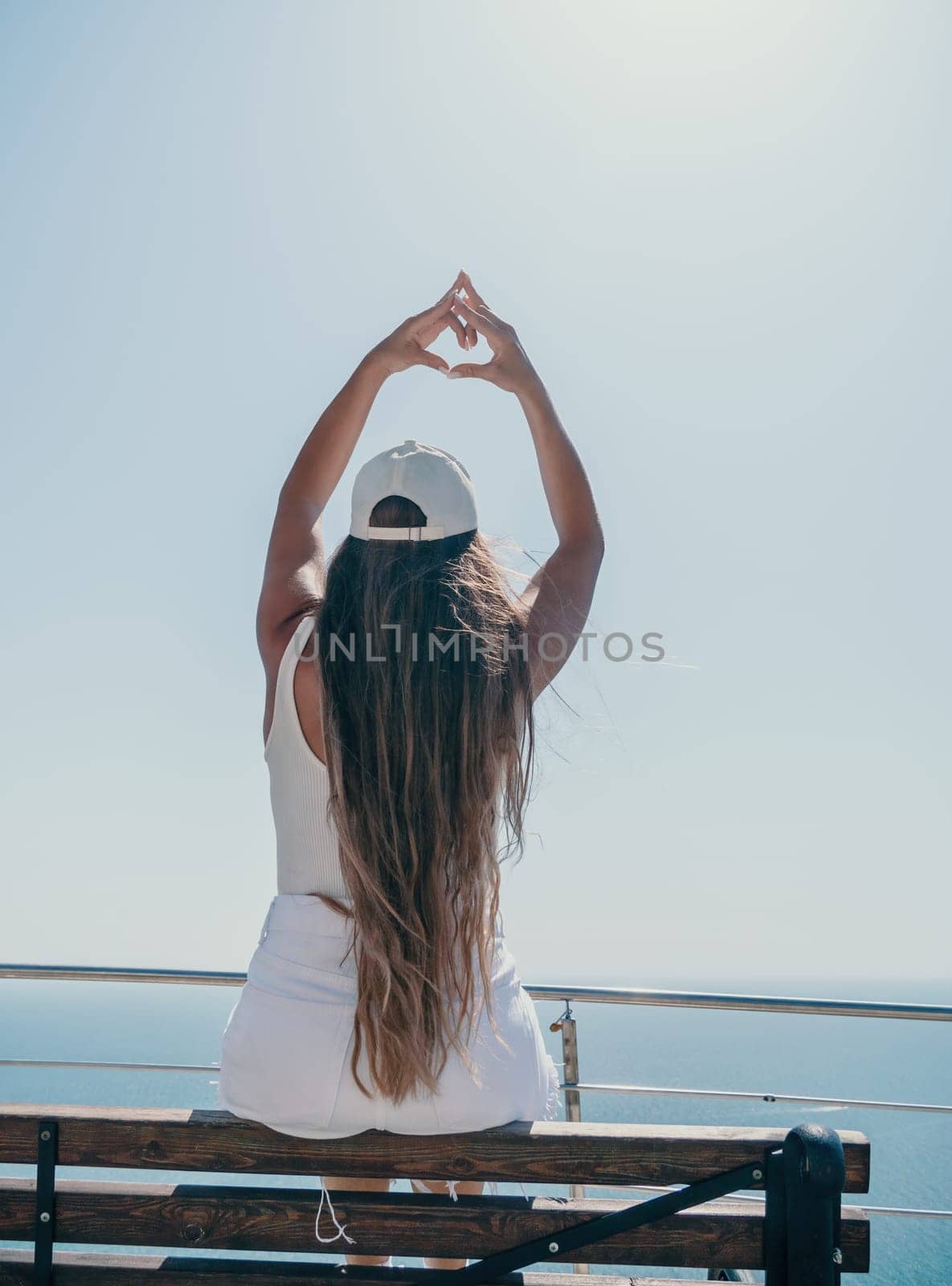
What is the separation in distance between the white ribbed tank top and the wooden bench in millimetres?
312

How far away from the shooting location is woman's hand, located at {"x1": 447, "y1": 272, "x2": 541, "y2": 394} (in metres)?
1.76

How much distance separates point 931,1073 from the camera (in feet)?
146

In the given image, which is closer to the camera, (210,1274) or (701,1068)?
(210,1274)

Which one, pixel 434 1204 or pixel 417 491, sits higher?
pixel 417 491

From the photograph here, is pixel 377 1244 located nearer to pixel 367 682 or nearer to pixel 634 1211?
pixel 634 1211

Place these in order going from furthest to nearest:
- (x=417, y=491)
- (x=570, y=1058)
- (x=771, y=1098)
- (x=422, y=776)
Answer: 1. (x=570, y=1058)
2. (x=771, y=1098)
3. (x=417, y=491)
4. (x=422, y=776)

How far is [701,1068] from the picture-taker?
132 ft

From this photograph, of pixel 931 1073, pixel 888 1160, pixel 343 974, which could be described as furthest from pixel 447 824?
pixel 931 1073

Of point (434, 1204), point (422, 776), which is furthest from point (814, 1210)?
point (422, 776)

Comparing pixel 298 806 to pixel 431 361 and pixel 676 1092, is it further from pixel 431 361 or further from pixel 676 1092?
pixel 676 1092

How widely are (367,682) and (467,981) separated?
1.39 ft

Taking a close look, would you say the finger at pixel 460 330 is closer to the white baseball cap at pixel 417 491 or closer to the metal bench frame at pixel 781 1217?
the white baseball cap at pixel 417 491

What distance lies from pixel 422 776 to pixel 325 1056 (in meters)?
0.38

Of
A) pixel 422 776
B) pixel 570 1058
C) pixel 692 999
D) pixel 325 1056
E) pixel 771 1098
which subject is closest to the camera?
pixel 325 1056
